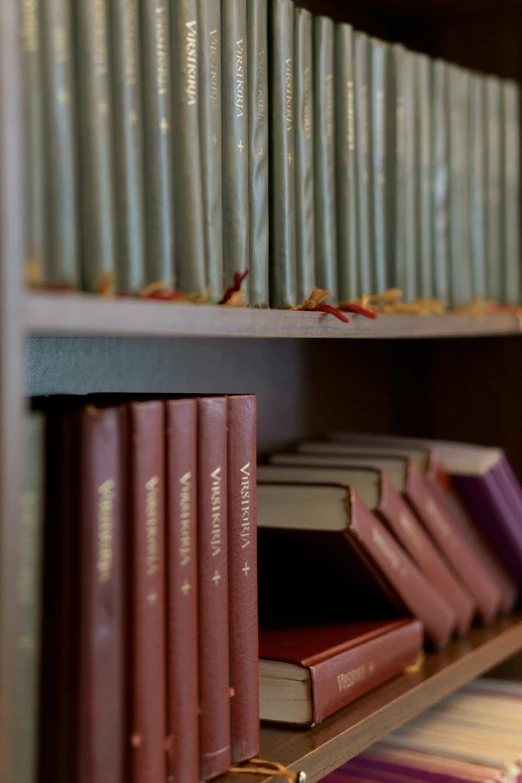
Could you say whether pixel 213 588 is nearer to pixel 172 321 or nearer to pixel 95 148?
pixel 172 321

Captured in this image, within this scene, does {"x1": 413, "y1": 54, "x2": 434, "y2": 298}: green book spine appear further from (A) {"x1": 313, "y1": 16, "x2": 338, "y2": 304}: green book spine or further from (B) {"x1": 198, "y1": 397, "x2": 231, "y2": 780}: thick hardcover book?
(B) {"x1": 198, "y1": 397, "x2": 231, "y2": 780}: thick hardcover book

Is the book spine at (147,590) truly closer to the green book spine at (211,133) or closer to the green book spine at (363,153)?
the green book spine at (211,133)

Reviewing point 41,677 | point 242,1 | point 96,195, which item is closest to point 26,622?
point 41,677

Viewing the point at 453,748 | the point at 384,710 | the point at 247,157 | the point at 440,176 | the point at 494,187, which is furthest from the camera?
the point at 494,187

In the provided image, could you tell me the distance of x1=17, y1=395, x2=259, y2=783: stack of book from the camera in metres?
0.62

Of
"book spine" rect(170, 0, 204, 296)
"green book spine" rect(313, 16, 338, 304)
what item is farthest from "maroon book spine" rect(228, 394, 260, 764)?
"green book spine" rect(313, 16, 338, 304)

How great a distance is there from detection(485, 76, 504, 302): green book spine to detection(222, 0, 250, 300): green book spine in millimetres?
537

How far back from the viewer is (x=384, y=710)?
35.5 inches

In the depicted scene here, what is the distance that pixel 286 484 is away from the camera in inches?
37.1

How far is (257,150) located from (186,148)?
0.34 feet

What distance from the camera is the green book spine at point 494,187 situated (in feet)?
4.05

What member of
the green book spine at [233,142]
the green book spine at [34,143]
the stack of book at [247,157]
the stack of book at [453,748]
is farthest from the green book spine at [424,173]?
the green book spine at [34,143]

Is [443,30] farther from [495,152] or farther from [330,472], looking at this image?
[330,472]

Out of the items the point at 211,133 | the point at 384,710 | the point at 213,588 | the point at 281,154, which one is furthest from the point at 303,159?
the point at 384,710
